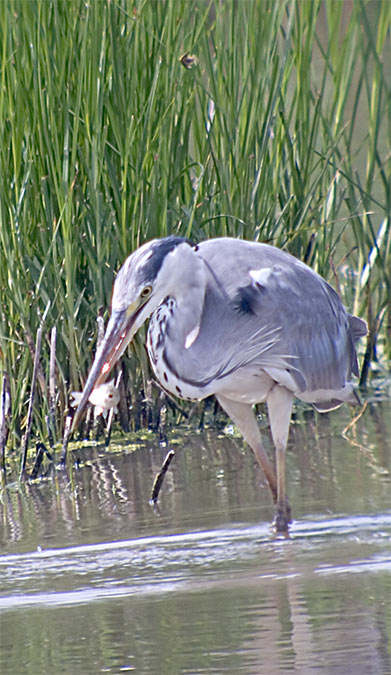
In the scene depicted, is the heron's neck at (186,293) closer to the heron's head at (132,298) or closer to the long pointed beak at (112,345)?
the heron's head at (132,298)

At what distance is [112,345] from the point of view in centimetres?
320

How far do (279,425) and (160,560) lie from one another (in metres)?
0.70

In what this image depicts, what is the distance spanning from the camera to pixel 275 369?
12.5 ft

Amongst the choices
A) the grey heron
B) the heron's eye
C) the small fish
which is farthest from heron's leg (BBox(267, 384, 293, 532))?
the heron's eye

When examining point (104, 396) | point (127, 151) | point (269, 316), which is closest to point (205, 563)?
point (104, 396)

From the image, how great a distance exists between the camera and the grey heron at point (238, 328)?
332cm

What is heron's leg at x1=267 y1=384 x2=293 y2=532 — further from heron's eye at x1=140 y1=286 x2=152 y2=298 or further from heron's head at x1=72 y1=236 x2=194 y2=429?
heron's eye at x1=140 y1=286 x2=152 y2=298

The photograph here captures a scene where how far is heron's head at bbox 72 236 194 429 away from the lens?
3205 millimetres

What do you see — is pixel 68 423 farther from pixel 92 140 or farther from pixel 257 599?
pixel 257 599

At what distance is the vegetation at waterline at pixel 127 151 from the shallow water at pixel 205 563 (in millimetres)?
464

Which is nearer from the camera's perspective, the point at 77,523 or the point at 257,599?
the point at 257,599

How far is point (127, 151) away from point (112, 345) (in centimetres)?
116

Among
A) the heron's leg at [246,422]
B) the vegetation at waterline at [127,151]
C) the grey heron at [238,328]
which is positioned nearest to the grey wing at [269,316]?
the grey heron at [238,328]

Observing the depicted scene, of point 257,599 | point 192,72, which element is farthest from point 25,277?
point 257,599
